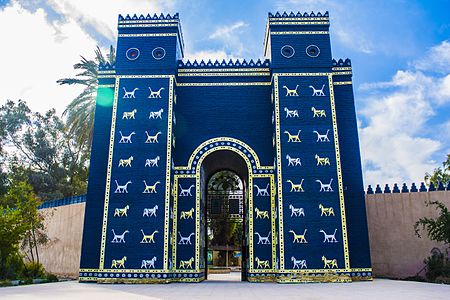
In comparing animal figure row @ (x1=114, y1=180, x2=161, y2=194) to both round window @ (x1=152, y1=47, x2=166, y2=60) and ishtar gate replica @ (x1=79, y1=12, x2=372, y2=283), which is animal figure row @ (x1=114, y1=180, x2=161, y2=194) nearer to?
ishtar gate replica @ (x1=79, y1=12, x2=372, y2=283)

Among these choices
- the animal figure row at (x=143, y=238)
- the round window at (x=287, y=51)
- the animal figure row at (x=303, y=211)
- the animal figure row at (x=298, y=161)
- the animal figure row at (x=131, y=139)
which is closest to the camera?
the animal figure row at (x=143, y=238)

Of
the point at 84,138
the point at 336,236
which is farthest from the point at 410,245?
the point at 84,138

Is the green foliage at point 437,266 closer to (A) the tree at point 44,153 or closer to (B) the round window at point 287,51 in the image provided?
(B) the round window at point 287,51

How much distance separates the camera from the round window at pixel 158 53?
47.6 ft

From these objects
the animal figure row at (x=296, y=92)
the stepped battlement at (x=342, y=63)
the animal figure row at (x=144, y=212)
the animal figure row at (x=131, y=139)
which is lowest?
the animal figure row at (x=144, y=212)

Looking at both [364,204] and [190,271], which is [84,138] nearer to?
[190,271]

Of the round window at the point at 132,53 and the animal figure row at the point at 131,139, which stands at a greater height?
the round window at the point at 132,53

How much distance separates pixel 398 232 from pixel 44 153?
24195 millimetres

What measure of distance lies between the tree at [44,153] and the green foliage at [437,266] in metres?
22.3

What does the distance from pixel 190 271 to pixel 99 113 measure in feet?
21.4

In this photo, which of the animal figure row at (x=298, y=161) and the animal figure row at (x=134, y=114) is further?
the animal figure row at (x=134, y=114)

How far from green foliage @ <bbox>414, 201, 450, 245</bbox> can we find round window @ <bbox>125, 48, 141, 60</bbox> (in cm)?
1132

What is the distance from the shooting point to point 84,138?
23375mm

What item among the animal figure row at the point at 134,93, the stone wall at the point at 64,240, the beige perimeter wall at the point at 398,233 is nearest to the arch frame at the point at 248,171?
the animal figure row at the point at 134,93
